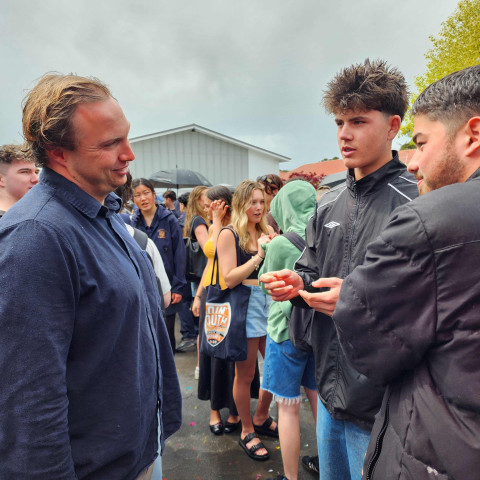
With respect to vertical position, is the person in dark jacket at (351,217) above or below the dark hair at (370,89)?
below

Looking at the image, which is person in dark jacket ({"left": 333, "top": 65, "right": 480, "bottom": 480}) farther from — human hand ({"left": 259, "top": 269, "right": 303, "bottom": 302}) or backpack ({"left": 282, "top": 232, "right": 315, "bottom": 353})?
backpack ({"left": 282, "top": 232, "right": 315, "bottom": 353})

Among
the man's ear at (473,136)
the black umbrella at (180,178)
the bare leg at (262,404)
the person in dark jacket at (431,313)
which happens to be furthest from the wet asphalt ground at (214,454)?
the black umbrella at (180,178)

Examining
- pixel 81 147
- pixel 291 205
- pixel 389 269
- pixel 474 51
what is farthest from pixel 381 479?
pixel 474 51

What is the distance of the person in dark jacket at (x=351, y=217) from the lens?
4.93 ft

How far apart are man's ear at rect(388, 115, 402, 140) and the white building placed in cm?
1736

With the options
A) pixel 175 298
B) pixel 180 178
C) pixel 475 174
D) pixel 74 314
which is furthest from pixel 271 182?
pixel 180 178

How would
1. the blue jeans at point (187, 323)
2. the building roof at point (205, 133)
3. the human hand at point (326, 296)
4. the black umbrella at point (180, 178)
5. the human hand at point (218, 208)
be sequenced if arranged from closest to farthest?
the human hand at point (326, 296) < the human hand at point (218, 208) < the blue jeans at point (187, 323) < the black umbrella at point (180, 178) < the building roof at point (205, 133)

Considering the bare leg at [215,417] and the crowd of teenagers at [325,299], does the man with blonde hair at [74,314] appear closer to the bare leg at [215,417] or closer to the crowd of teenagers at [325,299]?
the crowd of teenagers at [325,299]

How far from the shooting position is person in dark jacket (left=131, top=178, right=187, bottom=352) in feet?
13.9

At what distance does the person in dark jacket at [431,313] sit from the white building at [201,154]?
18037mm

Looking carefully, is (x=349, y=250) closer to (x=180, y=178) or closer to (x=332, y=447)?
(x=332, y=447)

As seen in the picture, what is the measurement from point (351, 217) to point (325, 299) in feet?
1.64

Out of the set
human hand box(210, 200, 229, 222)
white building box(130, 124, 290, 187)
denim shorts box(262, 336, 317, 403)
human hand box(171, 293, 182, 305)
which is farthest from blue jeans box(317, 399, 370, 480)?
white building box(130, 124, 290, 187)

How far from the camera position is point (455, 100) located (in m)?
1.02
